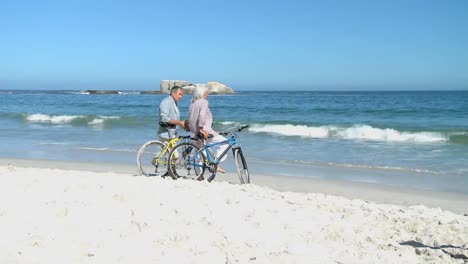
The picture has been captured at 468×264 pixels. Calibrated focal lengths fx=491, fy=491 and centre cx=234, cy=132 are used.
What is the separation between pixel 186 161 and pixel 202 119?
2.40 feet

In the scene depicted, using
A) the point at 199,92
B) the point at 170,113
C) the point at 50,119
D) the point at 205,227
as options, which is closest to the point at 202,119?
the point at 199,92

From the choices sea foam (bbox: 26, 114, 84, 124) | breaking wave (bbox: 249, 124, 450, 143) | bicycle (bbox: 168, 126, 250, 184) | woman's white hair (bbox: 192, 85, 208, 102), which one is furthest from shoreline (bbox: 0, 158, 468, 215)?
sea foam (bbox: 26, 114, 84, 124)

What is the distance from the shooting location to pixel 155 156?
7.93 metres

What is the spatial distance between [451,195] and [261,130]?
12.8m

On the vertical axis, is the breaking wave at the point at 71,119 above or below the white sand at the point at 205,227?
below

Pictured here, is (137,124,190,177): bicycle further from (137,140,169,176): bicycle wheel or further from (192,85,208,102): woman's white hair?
(192,85,208,102): woman's white hair

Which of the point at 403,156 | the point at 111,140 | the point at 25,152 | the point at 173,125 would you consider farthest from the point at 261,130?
the point at 173,125

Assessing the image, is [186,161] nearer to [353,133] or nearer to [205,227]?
[205,227]

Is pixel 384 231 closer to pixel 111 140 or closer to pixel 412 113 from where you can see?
pixel 111 140

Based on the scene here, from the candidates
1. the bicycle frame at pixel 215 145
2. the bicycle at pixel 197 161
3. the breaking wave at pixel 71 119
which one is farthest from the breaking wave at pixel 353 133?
the bicycle frame at pixel 215 145

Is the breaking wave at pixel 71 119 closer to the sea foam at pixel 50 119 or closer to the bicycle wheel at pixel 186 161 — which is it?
the sea foam at pixel 50 119

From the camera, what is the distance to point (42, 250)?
4.30m

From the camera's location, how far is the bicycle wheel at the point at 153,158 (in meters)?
7.88

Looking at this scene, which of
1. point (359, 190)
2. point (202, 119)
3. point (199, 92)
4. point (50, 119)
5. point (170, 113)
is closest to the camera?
point (202, 119)
